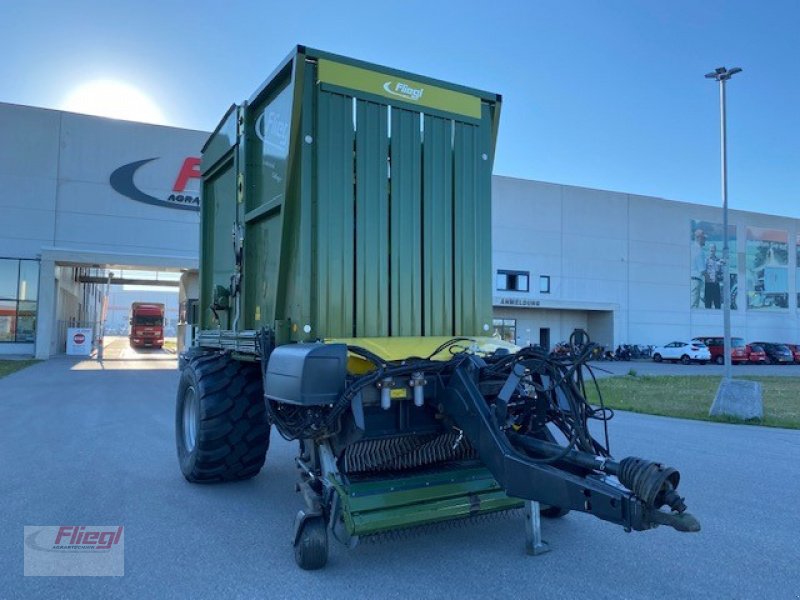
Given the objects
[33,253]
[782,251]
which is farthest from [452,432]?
[782,251]

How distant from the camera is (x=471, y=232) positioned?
5.21 metres

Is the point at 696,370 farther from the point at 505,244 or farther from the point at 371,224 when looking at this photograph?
the point at 371,224

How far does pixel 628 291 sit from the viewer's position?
40.2 meters

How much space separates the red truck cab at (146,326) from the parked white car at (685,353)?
3177 cm

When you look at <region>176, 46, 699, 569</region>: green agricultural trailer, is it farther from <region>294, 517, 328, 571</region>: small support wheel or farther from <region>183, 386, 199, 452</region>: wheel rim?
<region>183, 386, 199, 452</region>: wheel rim

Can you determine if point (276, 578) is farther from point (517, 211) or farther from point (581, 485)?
point (517, 211)

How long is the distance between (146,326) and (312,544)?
39.7 meters

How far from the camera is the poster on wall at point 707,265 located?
4272 cm

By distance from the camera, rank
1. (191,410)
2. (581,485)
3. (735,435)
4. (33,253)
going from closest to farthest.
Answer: (581,485), (191,410), (735,435), (33,253)

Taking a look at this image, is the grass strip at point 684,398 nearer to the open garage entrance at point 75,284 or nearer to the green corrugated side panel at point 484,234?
the green corrugated side panel at point 484,234

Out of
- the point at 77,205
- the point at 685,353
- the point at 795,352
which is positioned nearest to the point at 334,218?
the point at 77,205

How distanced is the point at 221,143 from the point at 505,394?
4358 mm
